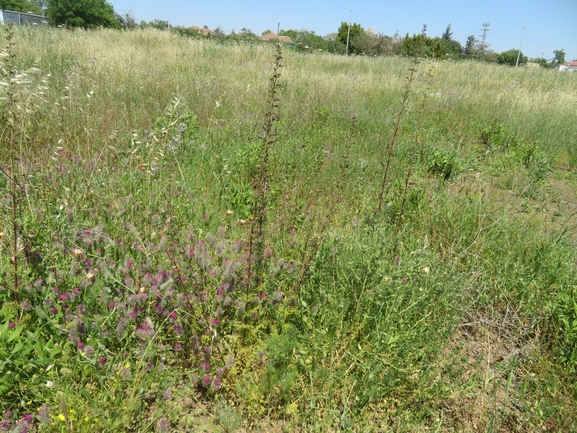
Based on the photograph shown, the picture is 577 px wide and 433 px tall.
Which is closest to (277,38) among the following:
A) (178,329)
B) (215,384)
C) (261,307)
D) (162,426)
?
(261,307)

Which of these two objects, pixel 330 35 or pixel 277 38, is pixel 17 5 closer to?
pixel 330 35

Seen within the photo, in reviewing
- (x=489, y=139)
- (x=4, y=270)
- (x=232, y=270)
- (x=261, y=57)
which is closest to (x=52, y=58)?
(x=261, y=57)

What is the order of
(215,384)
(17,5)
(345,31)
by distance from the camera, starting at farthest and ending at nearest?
(17,5), (345,31), (215,384)

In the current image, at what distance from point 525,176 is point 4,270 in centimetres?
576

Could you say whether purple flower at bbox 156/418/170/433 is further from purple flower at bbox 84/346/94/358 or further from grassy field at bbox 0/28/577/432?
purple flower at bbox 84/346/94/358

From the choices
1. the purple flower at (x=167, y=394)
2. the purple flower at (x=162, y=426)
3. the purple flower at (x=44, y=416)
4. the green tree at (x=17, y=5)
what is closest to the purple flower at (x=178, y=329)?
the purple flower at (x=167, y=394)

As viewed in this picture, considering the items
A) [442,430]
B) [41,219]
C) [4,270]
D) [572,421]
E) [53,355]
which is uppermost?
[41,219]

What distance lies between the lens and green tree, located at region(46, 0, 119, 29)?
43.9 meters

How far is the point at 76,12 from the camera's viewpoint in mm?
45094

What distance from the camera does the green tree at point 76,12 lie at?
43875mm

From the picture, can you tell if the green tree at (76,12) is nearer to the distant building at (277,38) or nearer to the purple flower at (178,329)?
the distant building at (277,38)

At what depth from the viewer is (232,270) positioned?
6.88ft

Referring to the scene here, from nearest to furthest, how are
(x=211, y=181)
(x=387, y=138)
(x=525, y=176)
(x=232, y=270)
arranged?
(x=232, y=270)
(x=211, y=181)
(x=525, y=176)
(x=387, y=138)

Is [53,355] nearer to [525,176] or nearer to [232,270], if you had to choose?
[232,270]
